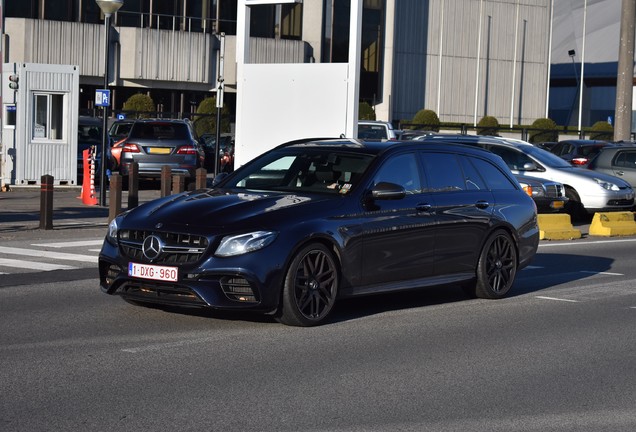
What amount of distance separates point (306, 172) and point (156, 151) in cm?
A: 1810

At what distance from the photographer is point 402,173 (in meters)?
11.1

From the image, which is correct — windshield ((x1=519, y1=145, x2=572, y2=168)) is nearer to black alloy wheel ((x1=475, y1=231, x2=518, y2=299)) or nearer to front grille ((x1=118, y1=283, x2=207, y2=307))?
black alloy wheel ((x1=475, y1=231, x2=518, y2=299))

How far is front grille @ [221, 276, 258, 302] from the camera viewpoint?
30.9 ft

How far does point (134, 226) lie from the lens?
9.79 m

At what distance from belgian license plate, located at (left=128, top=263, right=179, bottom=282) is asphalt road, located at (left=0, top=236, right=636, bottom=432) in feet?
1.44

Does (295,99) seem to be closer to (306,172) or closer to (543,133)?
(306,172)

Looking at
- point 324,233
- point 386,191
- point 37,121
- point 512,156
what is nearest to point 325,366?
point 324,233

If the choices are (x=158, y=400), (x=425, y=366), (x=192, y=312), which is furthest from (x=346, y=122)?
(x=158, y=400)

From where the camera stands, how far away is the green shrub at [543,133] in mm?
60500

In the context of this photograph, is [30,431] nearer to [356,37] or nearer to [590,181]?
[356,37]

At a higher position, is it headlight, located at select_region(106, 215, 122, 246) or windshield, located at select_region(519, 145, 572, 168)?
windshield, located at select_region(519, 145, 572, 168)

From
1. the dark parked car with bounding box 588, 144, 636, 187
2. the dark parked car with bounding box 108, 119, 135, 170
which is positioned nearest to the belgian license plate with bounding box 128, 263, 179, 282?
the dark parked car with bounding box 588, 144, 636, 187

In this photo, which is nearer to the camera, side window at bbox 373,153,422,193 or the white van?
side window at bbox 373,153,422,193

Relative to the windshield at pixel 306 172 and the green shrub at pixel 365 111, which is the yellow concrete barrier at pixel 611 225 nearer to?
the windshield at pixel 306 172
